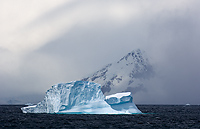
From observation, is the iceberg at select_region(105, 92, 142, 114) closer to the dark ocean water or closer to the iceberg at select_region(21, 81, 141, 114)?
the iceberg at select_region(21, 81, 141, 114)

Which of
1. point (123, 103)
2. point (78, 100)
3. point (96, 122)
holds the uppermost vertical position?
point (78, 100)

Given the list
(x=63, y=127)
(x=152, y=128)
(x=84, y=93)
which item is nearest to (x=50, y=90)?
(x=84, y=93)

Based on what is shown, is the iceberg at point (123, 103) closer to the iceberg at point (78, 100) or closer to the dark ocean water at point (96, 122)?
the iceberg at point (78, 100)

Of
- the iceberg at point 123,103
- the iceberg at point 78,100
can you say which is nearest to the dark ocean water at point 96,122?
the iceberg at point 78,100

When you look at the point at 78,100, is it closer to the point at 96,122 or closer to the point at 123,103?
the point at 123,103

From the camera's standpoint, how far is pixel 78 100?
45.3m

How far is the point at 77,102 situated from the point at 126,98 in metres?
6.75

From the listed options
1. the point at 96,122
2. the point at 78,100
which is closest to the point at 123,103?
the point at 78,100

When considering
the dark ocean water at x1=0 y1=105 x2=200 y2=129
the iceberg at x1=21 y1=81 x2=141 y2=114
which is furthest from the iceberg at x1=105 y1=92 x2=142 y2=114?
the dark ocean water at x1=0 y1=105 x2=200 y2=129

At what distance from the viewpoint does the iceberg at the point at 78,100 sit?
4472 cm

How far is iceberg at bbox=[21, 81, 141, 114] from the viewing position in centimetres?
4472

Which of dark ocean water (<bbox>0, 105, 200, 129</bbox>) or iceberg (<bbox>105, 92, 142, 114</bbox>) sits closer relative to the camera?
dark ocean water (<bbox>0, 105, 200, 129</bbox>)

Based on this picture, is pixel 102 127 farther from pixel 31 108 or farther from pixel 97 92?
pixel 31 108

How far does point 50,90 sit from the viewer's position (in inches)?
1786
